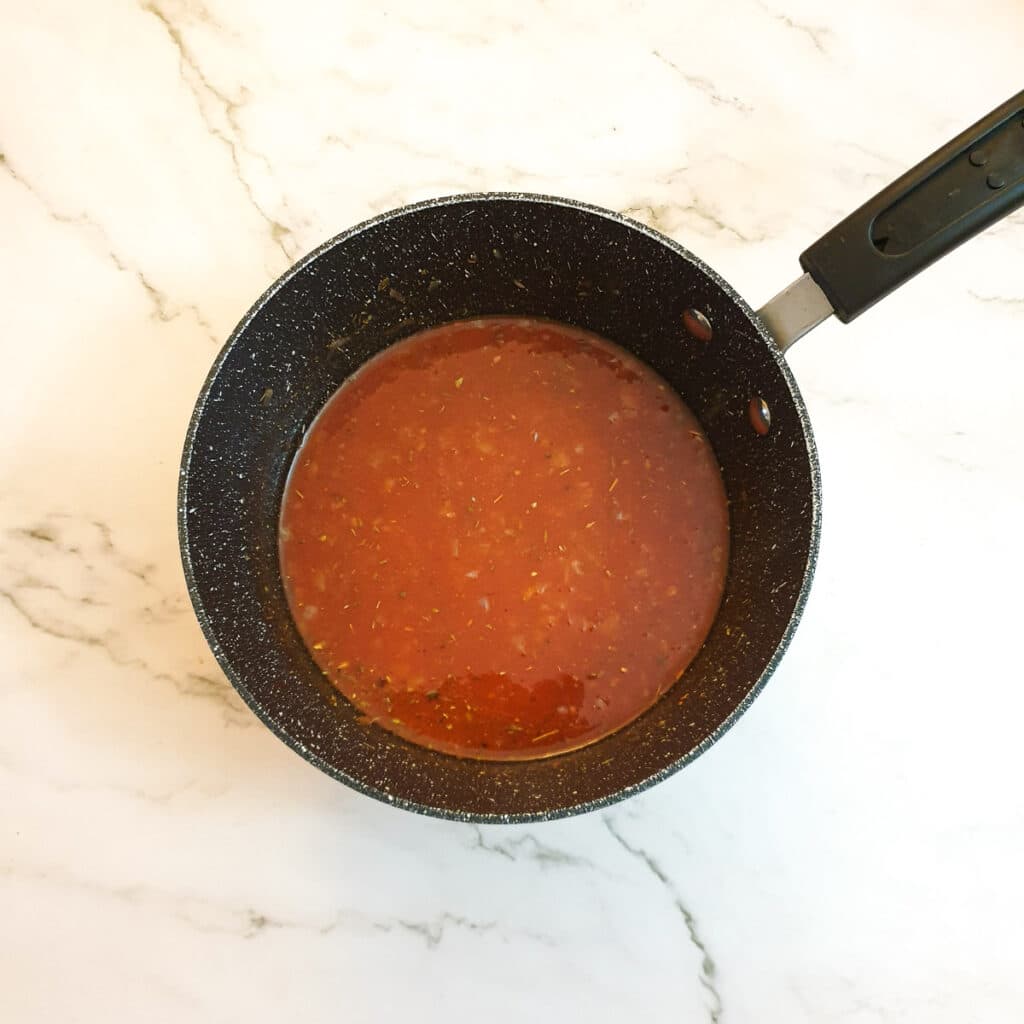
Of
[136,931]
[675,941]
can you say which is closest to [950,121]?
[675,941]

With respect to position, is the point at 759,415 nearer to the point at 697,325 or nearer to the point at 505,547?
the point at 697,325

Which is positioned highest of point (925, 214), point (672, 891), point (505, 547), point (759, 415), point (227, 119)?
point (227, 119)

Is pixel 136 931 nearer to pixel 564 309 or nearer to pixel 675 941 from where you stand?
pixel 675 941

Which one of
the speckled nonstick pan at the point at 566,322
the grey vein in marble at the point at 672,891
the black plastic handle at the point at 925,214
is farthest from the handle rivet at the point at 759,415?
the grey vein in marble at the point at 672,891

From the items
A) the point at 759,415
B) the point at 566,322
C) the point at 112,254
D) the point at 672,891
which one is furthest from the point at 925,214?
the point at 112,254

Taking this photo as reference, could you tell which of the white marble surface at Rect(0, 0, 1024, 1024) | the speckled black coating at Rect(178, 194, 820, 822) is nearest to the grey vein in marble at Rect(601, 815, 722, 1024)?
the white marble surface at Rect(0, 0, 1024, 1024)

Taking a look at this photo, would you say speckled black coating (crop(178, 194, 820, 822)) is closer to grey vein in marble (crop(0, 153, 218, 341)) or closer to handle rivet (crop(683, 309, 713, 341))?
handle rivet (crop(683, 309, 713, 341))
